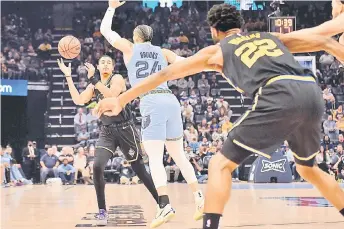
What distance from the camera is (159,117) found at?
577 centimetres

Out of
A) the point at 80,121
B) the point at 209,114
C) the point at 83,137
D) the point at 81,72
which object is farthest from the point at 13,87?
the point at 209,114

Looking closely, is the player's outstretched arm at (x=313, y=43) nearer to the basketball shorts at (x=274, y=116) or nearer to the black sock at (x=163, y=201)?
the basketball shorts at (x=274, y=116)

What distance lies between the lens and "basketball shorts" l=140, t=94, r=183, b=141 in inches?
226

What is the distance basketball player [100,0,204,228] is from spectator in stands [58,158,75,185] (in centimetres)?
1018

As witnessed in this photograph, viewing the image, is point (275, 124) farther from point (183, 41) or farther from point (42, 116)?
point (183, 41)

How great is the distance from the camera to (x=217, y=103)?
1928 cm

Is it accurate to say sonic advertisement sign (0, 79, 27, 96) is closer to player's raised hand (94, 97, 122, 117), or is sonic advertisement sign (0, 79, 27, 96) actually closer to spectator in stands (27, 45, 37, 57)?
spectator in stands (27, 45, 37, 57)

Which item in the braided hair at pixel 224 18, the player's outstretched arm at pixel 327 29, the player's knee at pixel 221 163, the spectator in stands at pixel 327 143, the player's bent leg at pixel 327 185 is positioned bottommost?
the spectator in stands at pixel 327 143

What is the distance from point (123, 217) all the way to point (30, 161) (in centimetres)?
1114

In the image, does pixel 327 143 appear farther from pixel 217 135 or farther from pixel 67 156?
pixel 67 156

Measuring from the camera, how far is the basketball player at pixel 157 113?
5738mm

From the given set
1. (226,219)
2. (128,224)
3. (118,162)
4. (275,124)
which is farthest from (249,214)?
(118,162)

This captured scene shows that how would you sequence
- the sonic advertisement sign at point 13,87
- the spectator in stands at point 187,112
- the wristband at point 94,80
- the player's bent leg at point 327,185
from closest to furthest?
the player's bent leg at point 327,185, the wristband at point 94,80, the spectator in stands at point 187,112, the sonic advertisement sign at point 13,87

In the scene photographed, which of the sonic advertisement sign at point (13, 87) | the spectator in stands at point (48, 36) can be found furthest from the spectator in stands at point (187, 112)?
the spectator in stands at point (48, 36)
